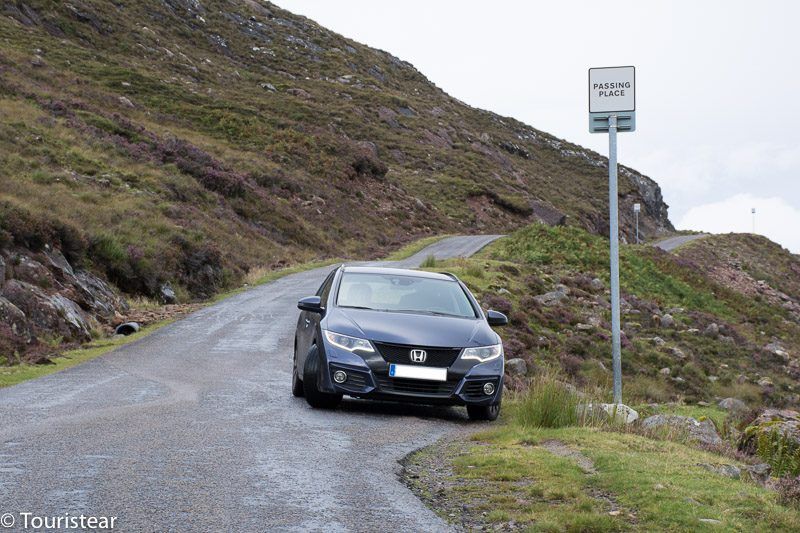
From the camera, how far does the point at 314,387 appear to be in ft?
35.1

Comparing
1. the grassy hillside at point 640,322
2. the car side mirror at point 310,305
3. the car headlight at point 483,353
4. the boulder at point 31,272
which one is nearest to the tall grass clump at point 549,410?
the car headlight at point 483,353

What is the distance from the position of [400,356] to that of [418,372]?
0.90 feet

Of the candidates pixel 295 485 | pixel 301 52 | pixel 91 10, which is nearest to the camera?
pixel 295 485

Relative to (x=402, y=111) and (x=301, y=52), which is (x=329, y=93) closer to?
(x=402, y=111)

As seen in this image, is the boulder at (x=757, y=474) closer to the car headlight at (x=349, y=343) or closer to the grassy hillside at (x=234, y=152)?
the car headlight at (x=349, y=343)

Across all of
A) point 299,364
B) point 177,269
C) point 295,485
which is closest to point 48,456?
point 295,485

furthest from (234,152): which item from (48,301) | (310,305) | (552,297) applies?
(310,305)

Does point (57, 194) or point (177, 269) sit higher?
point (57, 194)

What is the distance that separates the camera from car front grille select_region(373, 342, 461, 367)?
34.1 feet

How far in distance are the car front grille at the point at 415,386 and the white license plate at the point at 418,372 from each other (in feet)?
0.21

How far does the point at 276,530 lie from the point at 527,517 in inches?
64.0

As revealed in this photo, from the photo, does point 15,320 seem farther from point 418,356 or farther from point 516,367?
point 418,356

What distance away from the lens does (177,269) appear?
92.7 ft

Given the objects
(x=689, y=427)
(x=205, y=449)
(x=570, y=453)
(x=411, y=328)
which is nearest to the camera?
(x=205, y=449)
